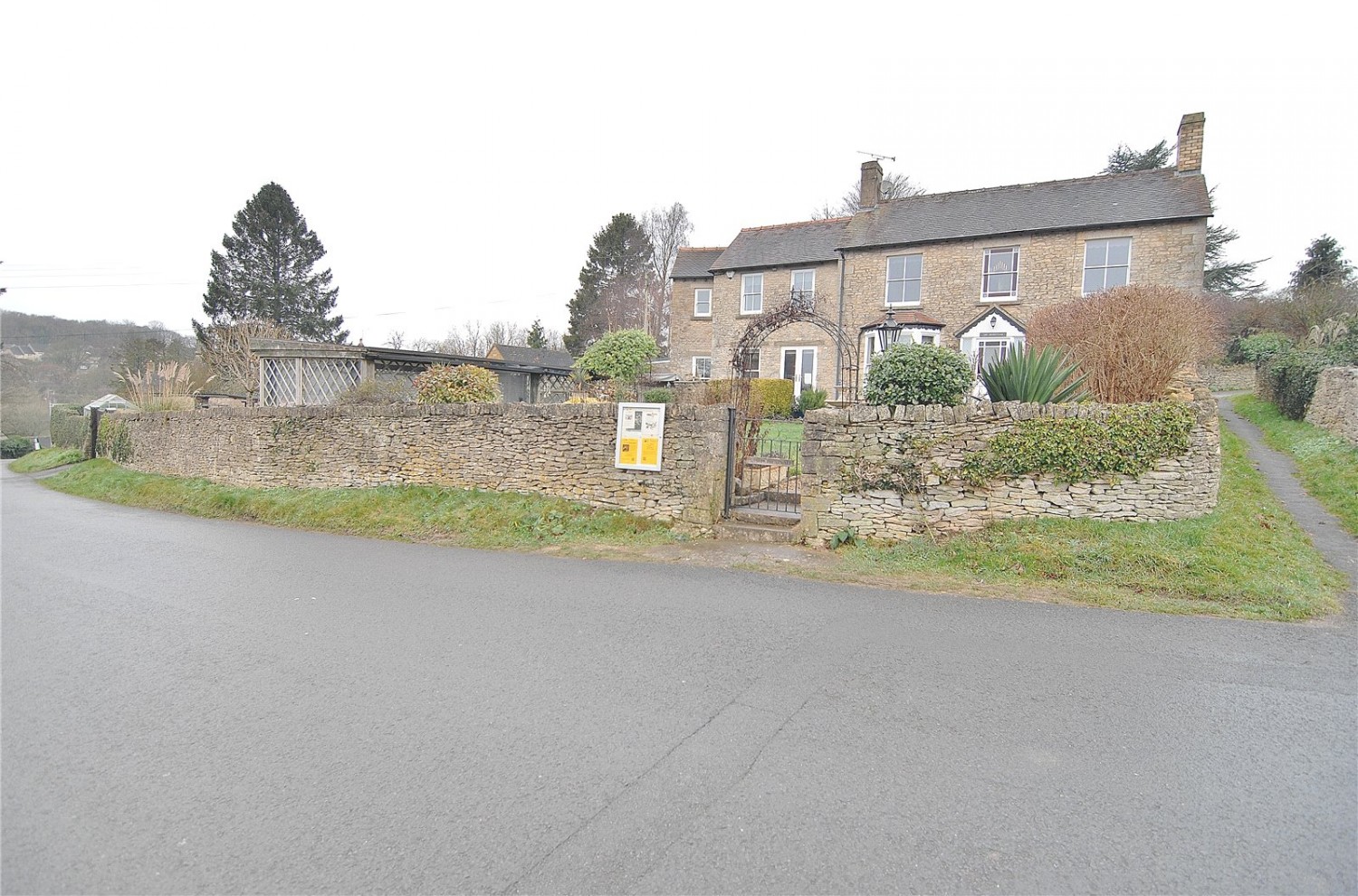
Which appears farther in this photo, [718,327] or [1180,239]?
[718,327]

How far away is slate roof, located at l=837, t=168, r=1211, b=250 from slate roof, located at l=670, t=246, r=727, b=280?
27.4 ft

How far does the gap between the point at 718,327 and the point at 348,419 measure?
18.1 meters

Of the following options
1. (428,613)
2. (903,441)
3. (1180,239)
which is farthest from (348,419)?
(1180,239)

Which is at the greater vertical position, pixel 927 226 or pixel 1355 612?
pixel 927 226

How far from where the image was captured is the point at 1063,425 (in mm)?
8633

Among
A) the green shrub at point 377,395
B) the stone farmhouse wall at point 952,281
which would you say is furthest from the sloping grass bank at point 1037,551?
the stone farmhouse wall at point 952,281

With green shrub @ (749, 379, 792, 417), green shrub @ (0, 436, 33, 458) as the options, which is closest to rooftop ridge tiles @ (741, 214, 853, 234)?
green shrub @ (749, 379, 792, 417)

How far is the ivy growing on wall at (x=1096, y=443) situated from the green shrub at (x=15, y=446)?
5974cm

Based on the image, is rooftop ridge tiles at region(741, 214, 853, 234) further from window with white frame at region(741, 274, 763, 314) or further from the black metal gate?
the black metal gate

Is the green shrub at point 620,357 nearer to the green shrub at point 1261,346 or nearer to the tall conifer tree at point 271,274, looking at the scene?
the green shrub at point 1261,346

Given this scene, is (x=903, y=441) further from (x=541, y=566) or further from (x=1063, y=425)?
(x=541, y=566)

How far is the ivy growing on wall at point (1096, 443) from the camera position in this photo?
842 centimetres

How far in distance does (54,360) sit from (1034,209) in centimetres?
5585

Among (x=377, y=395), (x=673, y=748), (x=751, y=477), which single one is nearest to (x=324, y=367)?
(x=377, y=395)
